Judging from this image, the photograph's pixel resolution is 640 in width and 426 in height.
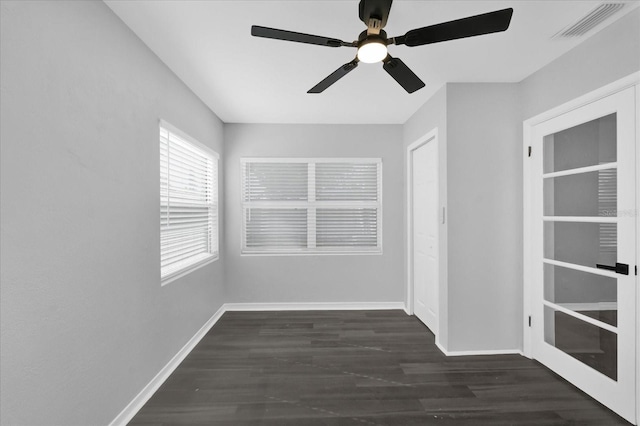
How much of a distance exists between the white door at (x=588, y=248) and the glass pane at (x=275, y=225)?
279cm

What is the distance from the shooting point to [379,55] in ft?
5.26

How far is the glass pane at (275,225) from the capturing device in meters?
4.36

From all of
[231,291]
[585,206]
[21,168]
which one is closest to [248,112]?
[231,291]

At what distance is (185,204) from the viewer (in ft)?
10.2

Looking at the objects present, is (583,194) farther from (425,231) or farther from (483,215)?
(425,231)

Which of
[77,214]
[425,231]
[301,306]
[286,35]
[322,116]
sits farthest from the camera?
[301,306]

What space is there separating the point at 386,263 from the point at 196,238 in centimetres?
256

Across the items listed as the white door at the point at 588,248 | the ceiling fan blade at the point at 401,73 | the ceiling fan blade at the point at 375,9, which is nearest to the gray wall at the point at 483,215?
the white door at the point at 588,248

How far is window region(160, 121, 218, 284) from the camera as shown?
2.69 m

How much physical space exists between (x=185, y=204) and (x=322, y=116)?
2.03 metres

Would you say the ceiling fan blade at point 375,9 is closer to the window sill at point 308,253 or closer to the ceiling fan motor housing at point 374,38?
the ceiling fan motor housing at point 374,38

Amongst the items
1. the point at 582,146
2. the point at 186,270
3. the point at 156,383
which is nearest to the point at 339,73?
the point at 582,146

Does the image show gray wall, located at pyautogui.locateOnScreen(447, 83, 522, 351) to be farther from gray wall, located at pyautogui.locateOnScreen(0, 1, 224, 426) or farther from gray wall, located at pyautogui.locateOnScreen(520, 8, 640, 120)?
gray wall, located at pyautogui.locateOnScreen(0, 1, 224, 426)

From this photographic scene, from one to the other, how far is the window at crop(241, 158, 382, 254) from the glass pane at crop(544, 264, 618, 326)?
6.92ft
